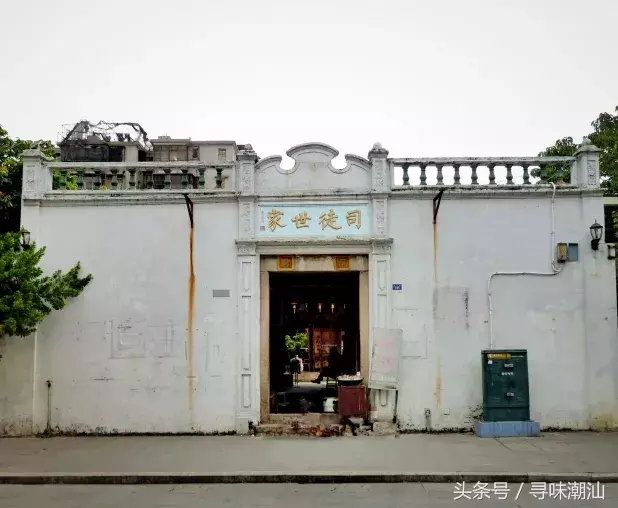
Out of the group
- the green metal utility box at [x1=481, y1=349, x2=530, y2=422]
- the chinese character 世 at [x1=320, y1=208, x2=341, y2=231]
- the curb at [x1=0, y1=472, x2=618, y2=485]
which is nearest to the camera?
the curb at [x1=0, y1=472, x2=618, y2=485]

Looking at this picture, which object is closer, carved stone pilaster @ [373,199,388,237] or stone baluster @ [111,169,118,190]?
carved stone pilaster @ [373,199,388,237]

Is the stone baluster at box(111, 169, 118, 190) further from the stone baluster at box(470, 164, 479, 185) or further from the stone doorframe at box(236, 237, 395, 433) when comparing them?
the stone baluster at box(470, 164, 479, 185)

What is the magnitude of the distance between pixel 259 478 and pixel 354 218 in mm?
5392

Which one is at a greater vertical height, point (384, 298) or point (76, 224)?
point (76, 224)

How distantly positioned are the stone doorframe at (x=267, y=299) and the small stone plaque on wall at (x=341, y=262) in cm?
8

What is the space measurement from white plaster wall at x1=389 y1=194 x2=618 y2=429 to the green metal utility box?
0.42 meters

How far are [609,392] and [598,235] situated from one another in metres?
2.98

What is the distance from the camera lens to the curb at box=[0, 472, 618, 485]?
28.0ft

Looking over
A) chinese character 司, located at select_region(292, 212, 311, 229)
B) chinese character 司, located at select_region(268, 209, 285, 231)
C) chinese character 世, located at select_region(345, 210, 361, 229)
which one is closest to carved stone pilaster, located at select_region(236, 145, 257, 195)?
chinese character 司, located at select_region(268, 209, 285, 231)

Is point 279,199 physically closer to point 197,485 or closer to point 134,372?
point 134,372

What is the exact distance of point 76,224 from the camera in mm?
12219

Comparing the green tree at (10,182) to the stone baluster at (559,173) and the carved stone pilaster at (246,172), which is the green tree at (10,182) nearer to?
the carved stone pilaster at (246,172)

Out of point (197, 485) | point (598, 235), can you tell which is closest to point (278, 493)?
point (197, 485)

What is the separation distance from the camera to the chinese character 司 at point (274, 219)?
12.1 meters
